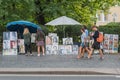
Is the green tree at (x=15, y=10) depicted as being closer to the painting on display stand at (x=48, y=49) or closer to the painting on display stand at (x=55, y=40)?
the painting on display stand at (x=55, y=40)

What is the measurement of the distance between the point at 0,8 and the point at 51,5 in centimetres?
455

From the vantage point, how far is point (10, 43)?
24625 mm

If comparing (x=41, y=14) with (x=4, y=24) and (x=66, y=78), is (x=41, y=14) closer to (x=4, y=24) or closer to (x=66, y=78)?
(x=4, y=24)

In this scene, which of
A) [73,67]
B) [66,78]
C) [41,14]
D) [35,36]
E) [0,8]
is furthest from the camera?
[41,14]

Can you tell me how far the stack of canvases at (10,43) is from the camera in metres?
24.5

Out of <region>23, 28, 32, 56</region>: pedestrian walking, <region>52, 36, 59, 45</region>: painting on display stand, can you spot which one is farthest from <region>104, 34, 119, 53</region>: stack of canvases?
<region>23, 28, 32, 56</region>: pedestrian walking

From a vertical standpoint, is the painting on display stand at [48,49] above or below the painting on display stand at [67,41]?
below

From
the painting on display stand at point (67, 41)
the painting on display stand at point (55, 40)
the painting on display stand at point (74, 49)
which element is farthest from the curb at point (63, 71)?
the painting on display stand at point (67, 41)

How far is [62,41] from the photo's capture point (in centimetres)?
2623

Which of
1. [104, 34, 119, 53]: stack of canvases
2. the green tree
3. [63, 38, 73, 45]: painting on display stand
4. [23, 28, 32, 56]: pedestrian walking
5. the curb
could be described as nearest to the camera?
the curb

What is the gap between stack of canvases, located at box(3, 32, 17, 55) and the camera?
24500 millimetres

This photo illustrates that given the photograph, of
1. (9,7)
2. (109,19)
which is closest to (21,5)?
(9,7)

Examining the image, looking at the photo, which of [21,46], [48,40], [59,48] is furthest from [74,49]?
[21,46]

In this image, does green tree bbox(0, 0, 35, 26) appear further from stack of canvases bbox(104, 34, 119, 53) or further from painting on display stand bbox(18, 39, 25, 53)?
stack of canvases bbox(104, 34, 119, 53)
